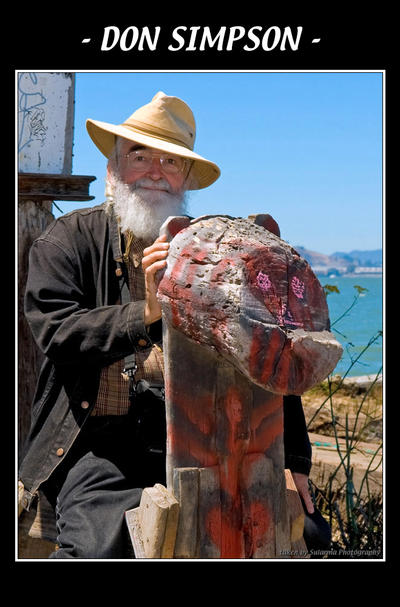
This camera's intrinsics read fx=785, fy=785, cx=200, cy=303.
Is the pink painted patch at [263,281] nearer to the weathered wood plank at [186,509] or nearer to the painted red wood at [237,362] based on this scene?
the painted red wood at [237,362]

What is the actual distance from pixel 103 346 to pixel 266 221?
30.6 inches

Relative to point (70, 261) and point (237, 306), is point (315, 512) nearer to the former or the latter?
point (237, 306)

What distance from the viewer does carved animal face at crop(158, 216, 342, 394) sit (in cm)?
255

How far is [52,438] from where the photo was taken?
3396 mm

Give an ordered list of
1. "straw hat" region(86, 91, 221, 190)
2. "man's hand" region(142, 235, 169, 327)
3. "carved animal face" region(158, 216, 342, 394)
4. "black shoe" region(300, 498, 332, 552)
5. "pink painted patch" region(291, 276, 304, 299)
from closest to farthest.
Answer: "carved animal face" region(158, 216, 342, 394), "pink painted patch" region(291, 276, 304, 299), "man's hand" region(142, 235, 169, 327), "black shoe" region(300, 498, 332, 552), "straw hat" region(86, 91, 221, 190)

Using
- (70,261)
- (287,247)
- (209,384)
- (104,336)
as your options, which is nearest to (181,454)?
(209,384)

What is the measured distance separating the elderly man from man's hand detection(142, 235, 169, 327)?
0.41 feet

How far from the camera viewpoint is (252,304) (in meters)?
2.56

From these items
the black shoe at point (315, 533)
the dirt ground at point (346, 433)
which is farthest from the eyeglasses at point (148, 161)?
the dirt ground at point (346, 433)

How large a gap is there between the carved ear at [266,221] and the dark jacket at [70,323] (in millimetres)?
554

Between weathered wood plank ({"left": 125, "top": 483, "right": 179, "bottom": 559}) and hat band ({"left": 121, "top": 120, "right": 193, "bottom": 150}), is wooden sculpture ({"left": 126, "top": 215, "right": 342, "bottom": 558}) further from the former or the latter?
hat band ({"left": 121, "top": 120, "right": 193, "bottom": 150})

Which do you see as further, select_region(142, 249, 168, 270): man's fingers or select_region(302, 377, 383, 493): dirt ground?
select_region(302, 377, 383, 493): dirt ground

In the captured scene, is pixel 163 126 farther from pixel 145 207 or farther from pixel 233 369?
pixel 233 369

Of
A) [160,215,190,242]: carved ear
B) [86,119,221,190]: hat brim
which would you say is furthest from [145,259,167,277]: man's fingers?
[86,119,221,190]: hat brim
